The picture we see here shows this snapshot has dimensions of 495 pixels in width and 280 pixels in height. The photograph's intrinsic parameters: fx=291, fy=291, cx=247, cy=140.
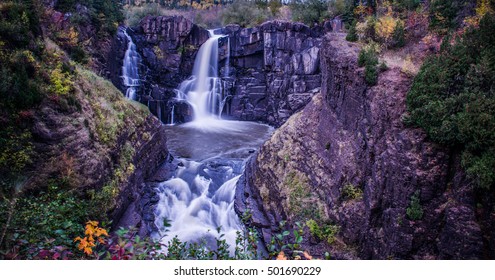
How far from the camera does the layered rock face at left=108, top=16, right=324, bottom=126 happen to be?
33000 mm

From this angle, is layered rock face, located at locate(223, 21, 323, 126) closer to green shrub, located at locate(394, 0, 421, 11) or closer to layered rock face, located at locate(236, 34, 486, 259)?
green shrub, located at locate(394, 0, 421, 11)

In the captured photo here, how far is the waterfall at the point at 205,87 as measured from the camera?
34.9 metres

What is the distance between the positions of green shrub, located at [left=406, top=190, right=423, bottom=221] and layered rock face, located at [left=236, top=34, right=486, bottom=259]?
0.03 m

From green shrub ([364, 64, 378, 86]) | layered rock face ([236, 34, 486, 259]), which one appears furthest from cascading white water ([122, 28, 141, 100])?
green shrub ([364, 64, 378, 86])

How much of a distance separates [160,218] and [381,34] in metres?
13.8

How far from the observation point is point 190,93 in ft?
118

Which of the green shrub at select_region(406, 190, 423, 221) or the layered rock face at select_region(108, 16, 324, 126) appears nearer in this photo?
the green shrub at select_region(406, 190, 423, 221)

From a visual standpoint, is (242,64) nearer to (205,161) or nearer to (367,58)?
(205,161)

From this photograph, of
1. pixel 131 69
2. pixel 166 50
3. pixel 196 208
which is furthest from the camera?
pixel 166 50

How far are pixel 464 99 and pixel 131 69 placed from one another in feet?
105

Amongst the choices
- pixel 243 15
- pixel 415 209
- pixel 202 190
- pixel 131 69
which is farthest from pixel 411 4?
pixel 243 15

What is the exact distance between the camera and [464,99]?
767cm

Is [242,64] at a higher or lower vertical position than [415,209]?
higher

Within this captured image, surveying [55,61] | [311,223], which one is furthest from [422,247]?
[55,61]
